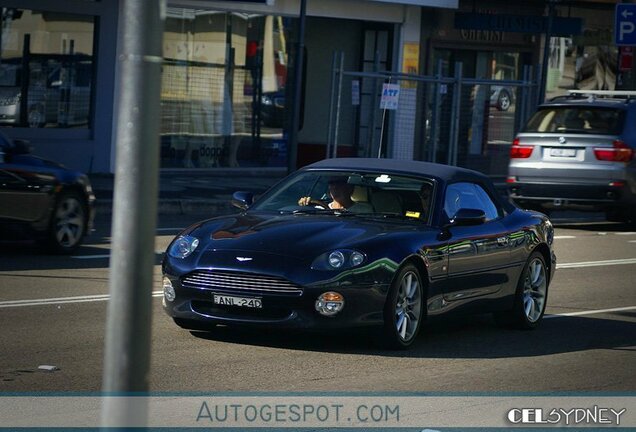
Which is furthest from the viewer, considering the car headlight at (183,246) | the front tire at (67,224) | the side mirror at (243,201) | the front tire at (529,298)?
the front tire at (67,224)

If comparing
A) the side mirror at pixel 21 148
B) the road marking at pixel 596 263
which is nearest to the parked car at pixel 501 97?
the road marking at pixel 596 263

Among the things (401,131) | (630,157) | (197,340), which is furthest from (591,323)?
(401,131)

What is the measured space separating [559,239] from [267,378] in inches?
460

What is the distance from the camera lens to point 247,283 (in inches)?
351

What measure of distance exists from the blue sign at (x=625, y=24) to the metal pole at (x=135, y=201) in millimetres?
23986

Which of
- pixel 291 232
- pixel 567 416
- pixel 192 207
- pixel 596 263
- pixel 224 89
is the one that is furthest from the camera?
pixel 224 89

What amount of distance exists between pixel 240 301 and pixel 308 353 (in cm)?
63

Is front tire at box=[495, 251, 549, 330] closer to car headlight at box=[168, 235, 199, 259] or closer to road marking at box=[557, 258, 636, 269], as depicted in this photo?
car headlight at box=[168, 235, 199, 259]

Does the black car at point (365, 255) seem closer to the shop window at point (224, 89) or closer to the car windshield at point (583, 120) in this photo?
the car windshield at point (583, 120)

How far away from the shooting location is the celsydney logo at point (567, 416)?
296 inches

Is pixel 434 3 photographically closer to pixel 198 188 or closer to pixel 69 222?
pixel 198 188

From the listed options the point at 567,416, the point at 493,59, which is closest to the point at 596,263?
the point at 567,416

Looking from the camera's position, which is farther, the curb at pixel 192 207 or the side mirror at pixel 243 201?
the curb at pixel 192 207

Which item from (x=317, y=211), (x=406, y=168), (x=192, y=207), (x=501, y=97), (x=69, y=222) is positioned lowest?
(x=192, y=207)
